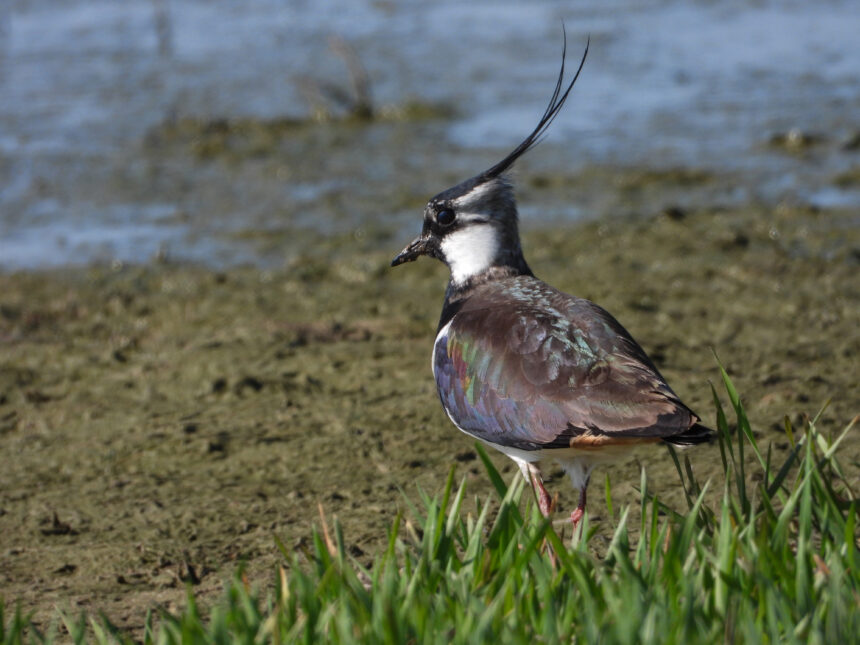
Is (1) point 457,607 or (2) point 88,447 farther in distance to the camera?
(2) point 88,447

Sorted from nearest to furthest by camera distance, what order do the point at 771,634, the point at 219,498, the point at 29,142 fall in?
the point at 771,634 < the point at 219,498 < the point at 29,142

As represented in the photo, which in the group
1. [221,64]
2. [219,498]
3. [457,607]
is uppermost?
[221,64]

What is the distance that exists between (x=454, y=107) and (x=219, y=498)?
6187mm

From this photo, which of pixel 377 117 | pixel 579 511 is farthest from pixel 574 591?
pixel 377 117

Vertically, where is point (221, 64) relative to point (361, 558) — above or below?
above

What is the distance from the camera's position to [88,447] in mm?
5191

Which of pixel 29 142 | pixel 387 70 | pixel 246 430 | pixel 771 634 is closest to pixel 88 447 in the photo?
pixel 246 430

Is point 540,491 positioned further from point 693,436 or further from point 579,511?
point 693,436

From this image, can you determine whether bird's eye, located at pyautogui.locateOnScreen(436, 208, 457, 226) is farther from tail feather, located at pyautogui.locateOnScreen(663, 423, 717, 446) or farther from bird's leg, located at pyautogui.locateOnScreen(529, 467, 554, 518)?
tail feather, located at pyautogui.locateOnScreen(663, 423, 717, 446)

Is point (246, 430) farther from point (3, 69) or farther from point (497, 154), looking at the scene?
point (3, 69)

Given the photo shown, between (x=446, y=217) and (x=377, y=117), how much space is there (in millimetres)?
5626

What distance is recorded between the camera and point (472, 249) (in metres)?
4.61

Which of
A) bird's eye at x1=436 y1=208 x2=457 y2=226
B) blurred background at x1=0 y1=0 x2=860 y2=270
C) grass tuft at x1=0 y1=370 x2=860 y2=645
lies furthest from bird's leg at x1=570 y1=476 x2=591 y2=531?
blurred background at x1=0 y1=0 x2=860 y2=270

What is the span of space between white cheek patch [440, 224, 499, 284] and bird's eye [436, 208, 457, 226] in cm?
5
